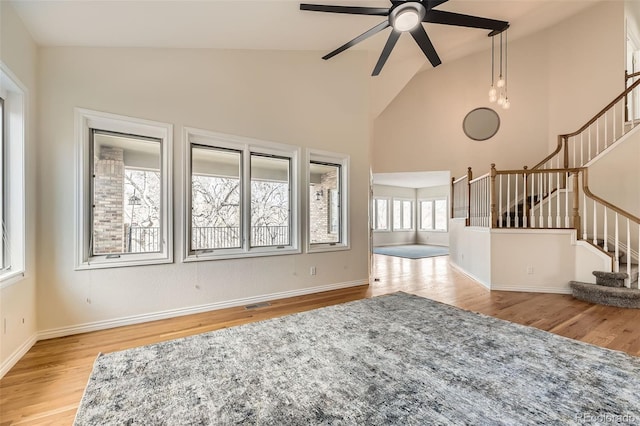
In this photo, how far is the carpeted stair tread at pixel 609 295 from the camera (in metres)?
3.59

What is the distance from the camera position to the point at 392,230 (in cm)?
1113

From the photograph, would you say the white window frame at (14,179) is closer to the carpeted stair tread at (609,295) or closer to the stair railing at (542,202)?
the stair railing at (542,202)

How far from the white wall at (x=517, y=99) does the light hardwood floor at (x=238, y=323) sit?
331 cm

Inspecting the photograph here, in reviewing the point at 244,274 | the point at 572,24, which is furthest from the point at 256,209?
the point at 572,24

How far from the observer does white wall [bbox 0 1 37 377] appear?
2.16 metres

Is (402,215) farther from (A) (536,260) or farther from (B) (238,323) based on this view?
(B) (238,323)

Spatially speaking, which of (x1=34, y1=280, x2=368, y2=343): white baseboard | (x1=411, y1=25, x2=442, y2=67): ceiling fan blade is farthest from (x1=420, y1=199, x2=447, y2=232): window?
(x1=411, y1=25, x2=442, y2=67): ceiling fan blade

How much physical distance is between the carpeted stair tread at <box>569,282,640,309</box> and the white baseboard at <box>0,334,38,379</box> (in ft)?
20.8

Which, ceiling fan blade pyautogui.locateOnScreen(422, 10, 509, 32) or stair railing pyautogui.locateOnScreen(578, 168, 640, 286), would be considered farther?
stair railing pyautogui.locateOnScreen(578, 168, 640, 286)

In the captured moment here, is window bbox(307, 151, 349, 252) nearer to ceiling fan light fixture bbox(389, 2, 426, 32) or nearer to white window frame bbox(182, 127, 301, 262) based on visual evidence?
white window frame bbox(182, 127, 301, 262)

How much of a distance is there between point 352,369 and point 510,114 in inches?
278

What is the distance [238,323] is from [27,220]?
2156 millimetres

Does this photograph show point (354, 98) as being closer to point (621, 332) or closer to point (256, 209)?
point (256, 209)

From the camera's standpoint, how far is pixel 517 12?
4.86m
